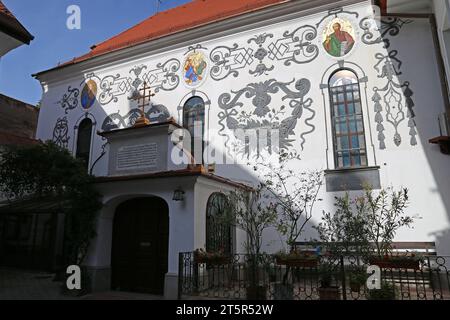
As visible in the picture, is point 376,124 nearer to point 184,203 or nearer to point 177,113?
point 184,203

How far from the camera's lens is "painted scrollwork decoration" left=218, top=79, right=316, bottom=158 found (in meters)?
9.15

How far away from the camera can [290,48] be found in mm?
9773

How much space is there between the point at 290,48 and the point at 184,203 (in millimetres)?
5772

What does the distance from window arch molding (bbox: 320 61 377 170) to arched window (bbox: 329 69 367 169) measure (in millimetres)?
84

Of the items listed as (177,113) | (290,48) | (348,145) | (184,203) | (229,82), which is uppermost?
(290,48)

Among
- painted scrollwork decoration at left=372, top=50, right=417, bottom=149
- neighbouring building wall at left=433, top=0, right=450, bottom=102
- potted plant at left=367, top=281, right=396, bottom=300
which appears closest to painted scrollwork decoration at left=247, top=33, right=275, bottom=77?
painted scrollwork decoration at left=372, top=50, right=417, bottom=149

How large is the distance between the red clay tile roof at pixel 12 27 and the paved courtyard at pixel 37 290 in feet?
18.3

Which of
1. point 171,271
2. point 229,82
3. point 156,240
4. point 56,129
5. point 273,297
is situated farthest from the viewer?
point 56,129

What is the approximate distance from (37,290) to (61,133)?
22.8 feet

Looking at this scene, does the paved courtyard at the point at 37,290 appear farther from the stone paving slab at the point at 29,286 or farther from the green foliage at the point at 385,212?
the green foliage at the point at 385,212

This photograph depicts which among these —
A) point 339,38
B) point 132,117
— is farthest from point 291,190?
point 132,117

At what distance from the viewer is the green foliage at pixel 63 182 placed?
7.81 meters

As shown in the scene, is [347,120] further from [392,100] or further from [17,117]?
[17,117]

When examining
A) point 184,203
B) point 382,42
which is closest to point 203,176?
point 184,203
